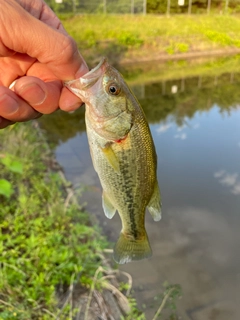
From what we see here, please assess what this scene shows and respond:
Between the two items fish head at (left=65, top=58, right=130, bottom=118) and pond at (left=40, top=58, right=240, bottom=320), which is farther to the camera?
pond at (left=40, top=58, right=240, bottom=320)

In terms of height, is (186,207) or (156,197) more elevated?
(156,197)

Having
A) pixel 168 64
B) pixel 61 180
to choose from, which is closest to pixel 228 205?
pixel 61 180

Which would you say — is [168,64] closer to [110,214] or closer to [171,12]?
[171,12]

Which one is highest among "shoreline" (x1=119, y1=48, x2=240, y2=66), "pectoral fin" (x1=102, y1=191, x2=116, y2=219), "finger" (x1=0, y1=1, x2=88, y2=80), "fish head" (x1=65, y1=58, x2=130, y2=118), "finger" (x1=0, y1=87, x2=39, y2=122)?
"finger" (x1=0, y1=1, x2=88, y2=80)

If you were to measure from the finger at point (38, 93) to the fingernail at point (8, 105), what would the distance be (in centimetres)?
6

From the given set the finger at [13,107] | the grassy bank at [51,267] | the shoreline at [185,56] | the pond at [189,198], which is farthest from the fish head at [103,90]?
the shoreline at [185,56]

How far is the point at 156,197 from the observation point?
1888 mm

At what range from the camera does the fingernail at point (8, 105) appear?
1.85 metres

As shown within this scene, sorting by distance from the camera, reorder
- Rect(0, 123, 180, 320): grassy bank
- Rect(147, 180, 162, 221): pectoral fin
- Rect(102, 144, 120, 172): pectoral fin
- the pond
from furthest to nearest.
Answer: the pond
Rect(0, 123, 180, 320): grassy bank
Rect(147, 180, 162, 221): pectoral fin
Rect(102, 144, 120, 172): pectoral fin

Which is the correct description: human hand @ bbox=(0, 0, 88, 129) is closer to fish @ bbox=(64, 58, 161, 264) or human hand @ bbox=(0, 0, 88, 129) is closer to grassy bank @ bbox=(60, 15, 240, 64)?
fish @ bbox=(64, 58, 161, 264)

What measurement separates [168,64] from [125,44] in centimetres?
207

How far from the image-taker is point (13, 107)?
1.88 meters

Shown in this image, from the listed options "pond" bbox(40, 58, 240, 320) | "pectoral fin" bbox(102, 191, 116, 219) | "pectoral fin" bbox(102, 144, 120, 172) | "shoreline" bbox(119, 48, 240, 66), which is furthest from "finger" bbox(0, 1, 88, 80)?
"shoreline" bbox(119, 48, 240, 66)

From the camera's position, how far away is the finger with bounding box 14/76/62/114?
189 centimetres
